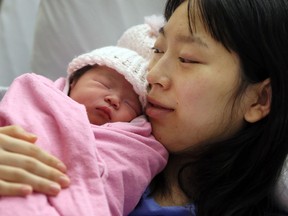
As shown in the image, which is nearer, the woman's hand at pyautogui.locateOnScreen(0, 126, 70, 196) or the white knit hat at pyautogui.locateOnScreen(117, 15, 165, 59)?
the woman's hand at pyautogui.locateOnScreen(0, 126, 70, 196)

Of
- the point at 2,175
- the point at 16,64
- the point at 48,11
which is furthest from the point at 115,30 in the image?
the point at 2,175

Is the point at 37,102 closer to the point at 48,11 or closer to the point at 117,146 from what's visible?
the point at 117,146

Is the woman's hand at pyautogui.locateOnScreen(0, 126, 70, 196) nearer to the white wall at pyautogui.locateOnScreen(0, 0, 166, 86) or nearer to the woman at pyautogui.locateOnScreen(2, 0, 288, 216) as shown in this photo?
the woman at pyautogui.locateOnScreen(2, 0, 288, 216)

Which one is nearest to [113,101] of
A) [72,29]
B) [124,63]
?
[124,63]

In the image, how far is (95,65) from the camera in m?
1.15

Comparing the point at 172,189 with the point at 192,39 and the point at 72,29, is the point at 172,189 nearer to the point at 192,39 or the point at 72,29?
the point at 192,39

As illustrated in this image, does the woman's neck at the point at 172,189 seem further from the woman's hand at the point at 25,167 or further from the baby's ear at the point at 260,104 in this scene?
the woman's hand at the point at 25,167

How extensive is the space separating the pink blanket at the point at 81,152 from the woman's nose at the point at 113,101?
0.22ft

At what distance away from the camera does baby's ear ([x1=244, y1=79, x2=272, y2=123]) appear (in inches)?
39.4

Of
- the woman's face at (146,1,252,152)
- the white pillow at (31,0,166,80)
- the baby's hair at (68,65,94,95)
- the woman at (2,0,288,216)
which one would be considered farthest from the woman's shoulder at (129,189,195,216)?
the white pillow at (31,0,166,80)

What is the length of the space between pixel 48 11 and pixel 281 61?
91 cm

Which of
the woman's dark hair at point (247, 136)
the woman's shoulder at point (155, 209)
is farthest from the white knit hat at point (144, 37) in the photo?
the woman's shoulder at point (155, 209)

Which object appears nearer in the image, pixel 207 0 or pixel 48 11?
pixel 207 0

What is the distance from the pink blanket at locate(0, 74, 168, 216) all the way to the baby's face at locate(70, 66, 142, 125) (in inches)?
2.5
